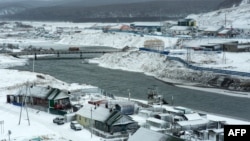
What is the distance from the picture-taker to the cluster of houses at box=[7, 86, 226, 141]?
1140 cm

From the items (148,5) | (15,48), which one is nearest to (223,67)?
(15,48)

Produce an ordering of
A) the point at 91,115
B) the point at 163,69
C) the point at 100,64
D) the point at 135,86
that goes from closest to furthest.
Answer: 1. the point at 91,115
2. the point at 135,86
3. the point at 163,69
4. the point at 100,64

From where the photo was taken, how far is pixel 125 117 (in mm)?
12109

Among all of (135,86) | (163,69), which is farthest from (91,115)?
(163,69)

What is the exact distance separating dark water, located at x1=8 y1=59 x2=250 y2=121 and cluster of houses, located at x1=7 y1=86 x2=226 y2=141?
1616mm

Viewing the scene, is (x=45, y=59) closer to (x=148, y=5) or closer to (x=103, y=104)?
(x=103, y=104)

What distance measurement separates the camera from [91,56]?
3441 centimetres

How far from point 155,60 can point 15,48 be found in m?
19.5

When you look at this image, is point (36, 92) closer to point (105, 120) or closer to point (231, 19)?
point (105, 120)

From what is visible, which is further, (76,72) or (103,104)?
(76,72)

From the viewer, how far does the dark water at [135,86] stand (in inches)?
625

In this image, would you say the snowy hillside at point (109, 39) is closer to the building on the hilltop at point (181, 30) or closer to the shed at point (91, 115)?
the building on the hilltop at point (181, 30)

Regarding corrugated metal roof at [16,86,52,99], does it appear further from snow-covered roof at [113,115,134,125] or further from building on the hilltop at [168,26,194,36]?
building on the hilltop at [168,26,194,36]

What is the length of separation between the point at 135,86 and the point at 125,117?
27.6 ft
